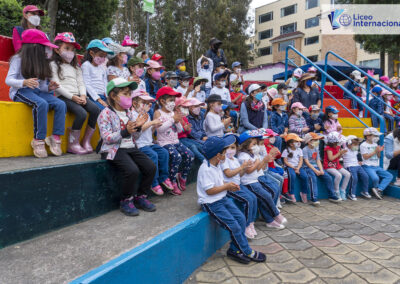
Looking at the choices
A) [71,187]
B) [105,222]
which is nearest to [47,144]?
[71,187]

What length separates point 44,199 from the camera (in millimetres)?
2416

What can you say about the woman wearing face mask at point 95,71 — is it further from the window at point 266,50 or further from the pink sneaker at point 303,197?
the window at point 266,50

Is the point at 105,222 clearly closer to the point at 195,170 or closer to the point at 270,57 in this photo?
the point at 195,170

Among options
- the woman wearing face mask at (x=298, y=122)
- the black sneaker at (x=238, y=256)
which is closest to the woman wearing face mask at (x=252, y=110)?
the woman wearing face mask at (x=298, y=122)

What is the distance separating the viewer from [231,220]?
9.73 feet

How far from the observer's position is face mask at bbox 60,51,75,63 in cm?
367

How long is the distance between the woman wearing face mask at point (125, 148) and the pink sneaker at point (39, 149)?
657 millimetres

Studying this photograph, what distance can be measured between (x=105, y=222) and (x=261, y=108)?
3987mm

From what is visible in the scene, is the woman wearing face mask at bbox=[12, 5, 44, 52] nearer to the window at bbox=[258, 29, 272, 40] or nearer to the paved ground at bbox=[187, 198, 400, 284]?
the paved ground at bbox=[187, 198, 400, 284]

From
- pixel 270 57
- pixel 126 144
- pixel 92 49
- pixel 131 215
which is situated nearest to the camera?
pixel 131 215

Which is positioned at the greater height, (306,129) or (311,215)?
(306,129)

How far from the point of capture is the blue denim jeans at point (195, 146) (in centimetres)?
445

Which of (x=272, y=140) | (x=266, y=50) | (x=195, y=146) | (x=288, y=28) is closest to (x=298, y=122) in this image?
(x=272, y=140)

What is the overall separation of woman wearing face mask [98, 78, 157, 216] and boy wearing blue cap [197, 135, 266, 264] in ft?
1.98
